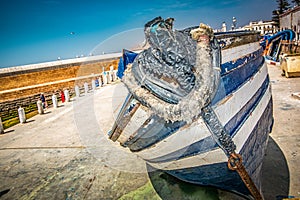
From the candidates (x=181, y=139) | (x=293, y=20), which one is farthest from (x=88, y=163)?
(x=293, y=20)

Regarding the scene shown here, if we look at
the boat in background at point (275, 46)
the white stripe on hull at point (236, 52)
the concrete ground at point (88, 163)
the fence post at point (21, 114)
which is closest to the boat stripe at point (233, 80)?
the white stripe on hull at point (236, 52)

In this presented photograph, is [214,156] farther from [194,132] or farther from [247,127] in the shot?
[247,127]

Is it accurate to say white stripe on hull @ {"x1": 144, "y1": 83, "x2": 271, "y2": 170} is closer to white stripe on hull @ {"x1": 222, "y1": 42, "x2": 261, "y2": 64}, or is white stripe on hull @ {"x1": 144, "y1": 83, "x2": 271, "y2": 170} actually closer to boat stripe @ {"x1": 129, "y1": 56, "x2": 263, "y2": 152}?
boat stripe @ {"x1": 129, "y1": 56, "x2": 263, "y2": 152}

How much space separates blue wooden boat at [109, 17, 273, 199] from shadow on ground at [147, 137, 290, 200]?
1.17ft

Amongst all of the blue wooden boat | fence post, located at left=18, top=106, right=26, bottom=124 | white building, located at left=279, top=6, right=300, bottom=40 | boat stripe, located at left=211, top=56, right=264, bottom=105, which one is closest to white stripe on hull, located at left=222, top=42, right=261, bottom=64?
the blue wooden boat

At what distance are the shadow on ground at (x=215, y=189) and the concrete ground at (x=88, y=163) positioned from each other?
0.04 ft

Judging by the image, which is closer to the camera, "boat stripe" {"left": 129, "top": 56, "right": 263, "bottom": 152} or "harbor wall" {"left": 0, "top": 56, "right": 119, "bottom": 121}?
"boat stripe" {"left": 129, "top": 56, "right": 263, "bottom": 152}

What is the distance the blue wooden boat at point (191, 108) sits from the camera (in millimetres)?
1625

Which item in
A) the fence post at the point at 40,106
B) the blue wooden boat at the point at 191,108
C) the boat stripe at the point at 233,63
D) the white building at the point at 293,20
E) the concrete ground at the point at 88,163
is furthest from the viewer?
the white building at the point at 293,20

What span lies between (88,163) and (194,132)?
2.70 metres

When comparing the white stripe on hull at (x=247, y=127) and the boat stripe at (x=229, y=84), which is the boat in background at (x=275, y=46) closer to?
the white stripe on hull at (x=247, y=127)

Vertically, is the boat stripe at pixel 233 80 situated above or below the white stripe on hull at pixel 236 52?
below

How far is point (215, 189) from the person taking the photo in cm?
276

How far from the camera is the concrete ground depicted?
2.94 m
